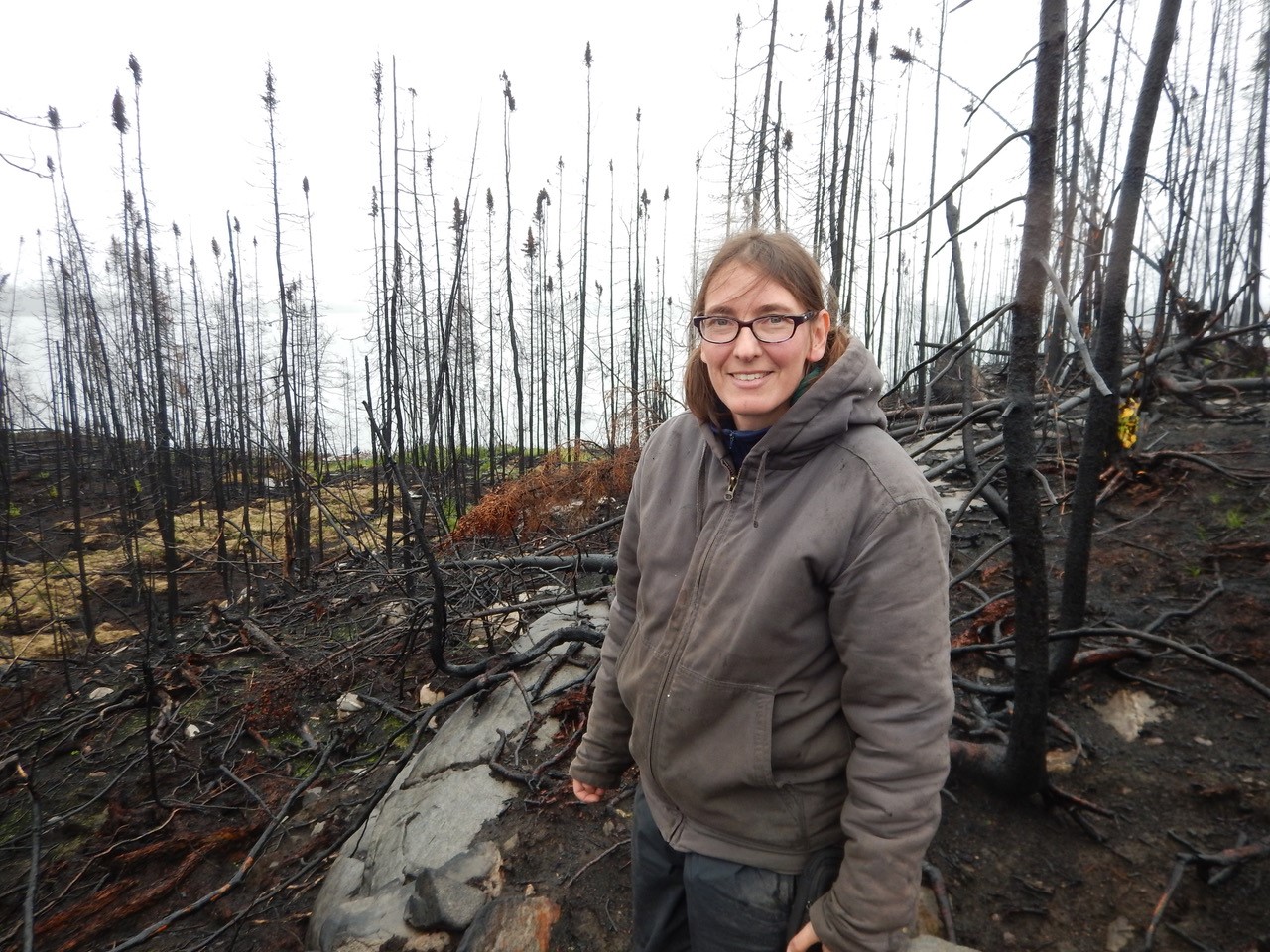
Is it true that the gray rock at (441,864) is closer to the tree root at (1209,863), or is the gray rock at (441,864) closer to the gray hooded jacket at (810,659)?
the gray hooded jacket at (810,659)

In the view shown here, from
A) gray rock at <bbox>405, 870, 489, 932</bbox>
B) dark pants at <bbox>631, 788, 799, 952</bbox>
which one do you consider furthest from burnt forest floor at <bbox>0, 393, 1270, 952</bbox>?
dark pants at <bbox>631, 788, 799, 952</bbox>

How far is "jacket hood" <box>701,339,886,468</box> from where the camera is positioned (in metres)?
1.25

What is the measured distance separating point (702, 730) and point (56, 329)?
117 ft

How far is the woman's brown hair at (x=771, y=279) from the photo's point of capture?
1336 mm

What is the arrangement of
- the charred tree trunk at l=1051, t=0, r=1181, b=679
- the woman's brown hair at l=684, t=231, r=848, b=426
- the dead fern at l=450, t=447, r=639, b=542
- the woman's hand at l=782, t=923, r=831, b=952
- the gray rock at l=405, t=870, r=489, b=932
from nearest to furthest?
the woman's hand at l=782, t=923, r=831, b=952
the woman's brown hair at l=684, t=231, r=848, b=426
the charred tree trunk at l=1051, t=0, r=1181, b=679
the gray rock at l=405, t=870, r=489, b=932
the dead fern at l=450, t=447, r=639, b=542

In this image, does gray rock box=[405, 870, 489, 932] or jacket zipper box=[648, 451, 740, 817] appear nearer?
jacket zipper box=[648, 451, 740, 817]

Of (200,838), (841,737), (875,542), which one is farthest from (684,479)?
(200,838)

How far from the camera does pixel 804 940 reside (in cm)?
124

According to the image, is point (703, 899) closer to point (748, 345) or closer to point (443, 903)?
point (748, 345)

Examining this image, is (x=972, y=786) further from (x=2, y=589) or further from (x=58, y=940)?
(x=2, y=589)

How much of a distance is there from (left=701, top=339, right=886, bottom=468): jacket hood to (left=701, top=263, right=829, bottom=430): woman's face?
0.08 m

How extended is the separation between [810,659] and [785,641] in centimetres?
7

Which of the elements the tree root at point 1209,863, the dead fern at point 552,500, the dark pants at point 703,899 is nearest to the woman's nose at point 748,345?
the dark pants at point 703,899

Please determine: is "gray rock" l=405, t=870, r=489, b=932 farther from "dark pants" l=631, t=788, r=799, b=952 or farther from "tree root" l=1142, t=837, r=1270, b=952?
"tree root" l=1142, t=837, r=1270, b=952
